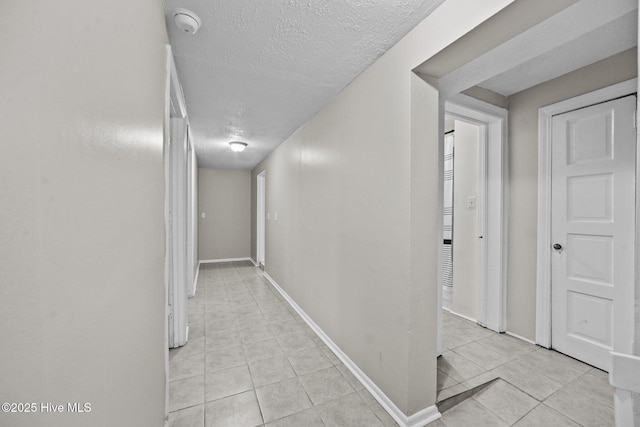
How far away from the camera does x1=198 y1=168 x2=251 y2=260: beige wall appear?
6.29 metres

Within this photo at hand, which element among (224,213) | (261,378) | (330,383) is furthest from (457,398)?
(224,213)

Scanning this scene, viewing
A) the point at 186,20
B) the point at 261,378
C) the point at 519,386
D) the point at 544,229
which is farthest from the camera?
the point at 544,229

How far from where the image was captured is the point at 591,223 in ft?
6.78

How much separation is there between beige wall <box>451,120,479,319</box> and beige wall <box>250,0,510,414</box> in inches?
62.4

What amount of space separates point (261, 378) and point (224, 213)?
16.9 feet

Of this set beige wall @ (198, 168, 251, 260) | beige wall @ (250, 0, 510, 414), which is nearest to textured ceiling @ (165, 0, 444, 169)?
beige wall @ (250, 0, 510, 414)

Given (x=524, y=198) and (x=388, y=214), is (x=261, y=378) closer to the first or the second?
(x=388, y=214)

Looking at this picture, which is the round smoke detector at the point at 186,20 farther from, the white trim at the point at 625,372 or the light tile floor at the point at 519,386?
the light tile floor at the point at 519,386

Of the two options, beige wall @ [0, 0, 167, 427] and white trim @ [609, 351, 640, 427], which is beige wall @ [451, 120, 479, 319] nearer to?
white trim @ [609, 351, 640, 427]

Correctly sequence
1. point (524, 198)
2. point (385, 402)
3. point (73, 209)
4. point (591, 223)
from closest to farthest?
1. point (73, 209)
2. point (385, 402)
3. point (591, 223)
4. point (524, 198)

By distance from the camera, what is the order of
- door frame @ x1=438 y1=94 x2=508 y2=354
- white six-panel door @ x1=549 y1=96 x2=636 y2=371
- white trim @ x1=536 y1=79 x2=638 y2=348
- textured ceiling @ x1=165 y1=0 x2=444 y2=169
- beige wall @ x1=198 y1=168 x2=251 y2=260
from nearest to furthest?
textured ceiling @ x1=165 y1=0 x2=444 y2=169 → white six-panel door @ x1=549 y1=96 x2=636 y2=371 → white trim @ x1=536 y1=79 x2=638 y2=348 → door frame @ x1=438 y1=94 x2=508 y2=354 → beige wall @ x1=198 y1=168 x2=251 y2=260

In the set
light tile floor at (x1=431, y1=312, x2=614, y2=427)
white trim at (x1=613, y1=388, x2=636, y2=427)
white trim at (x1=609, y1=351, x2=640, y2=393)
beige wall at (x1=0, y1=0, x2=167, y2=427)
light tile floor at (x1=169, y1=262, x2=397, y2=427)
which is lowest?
light tile floor at (x1=169, y1=262, x2=397, y2=427)

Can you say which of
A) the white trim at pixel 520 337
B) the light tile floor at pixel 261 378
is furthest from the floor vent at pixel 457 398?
the white trim at pixel 520 337

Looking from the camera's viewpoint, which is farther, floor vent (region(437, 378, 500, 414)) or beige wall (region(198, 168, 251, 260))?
beige wall (region(198, 168, 251, 260))
